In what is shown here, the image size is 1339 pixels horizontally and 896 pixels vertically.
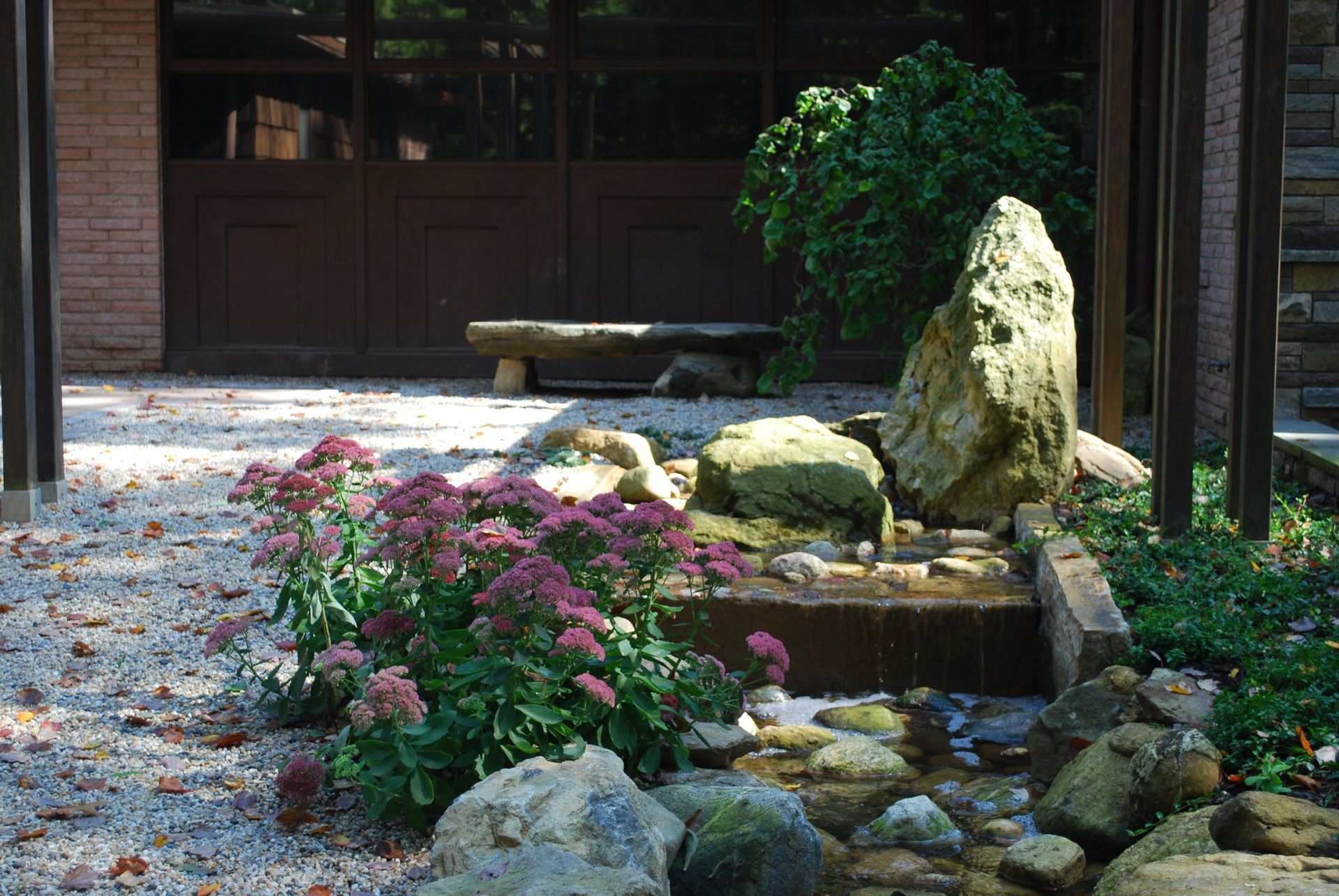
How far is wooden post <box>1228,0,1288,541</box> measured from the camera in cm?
530

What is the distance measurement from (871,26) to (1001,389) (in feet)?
18.9

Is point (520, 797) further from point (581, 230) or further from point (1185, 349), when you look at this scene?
point (581, 230)

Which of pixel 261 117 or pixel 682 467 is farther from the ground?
pixel 261 117

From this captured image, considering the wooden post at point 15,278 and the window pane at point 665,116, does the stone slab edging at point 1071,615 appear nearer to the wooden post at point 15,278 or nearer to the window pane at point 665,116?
the wooden post at point 15,278

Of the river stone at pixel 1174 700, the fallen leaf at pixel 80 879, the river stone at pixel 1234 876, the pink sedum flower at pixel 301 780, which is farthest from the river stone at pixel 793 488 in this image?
the fallen leaf at pixel 80 879

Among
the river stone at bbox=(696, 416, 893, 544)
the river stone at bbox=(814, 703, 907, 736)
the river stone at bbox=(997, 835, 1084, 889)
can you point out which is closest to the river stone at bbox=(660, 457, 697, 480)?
the river stone at bbox=(696, 416, 893, 544)

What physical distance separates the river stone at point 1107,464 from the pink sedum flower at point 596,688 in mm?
4132

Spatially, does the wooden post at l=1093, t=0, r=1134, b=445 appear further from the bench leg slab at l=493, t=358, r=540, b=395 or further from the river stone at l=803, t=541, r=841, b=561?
the bench leg slab at l=493, t=358, r=540, b=395

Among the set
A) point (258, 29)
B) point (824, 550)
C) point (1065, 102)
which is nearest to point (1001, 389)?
point (824, 550)

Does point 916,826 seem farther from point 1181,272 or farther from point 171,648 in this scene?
point 1181,272

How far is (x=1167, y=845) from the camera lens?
315 cm

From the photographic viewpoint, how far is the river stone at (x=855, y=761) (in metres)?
4.20

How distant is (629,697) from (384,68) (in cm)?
915

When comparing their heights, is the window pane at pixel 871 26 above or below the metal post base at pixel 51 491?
above
